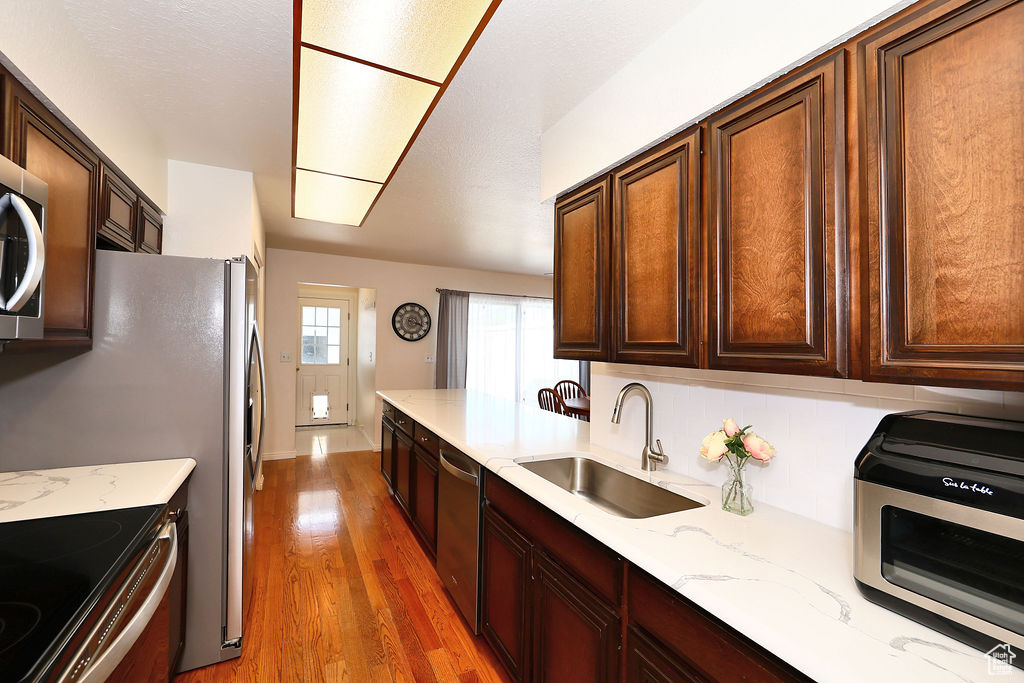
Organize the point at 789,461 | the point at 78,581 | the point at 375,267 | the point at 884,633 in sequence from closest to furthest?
the point at 884,633, the point at 78,581, the point at 789,461, the point at 375,267

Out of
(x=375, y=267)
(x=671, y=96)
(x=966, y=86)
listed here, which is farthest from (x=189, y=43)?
(x=375, y=267)

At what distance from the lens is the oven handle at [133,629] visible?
97 cm

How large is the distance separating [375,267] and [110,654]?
17.0ft

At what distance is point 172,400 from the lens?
6.27 ft

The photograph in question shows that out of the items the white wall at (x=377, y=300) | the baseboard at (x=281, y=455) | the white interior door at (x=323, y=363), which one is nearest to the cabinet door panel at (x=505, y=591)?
the white wall at (x=377, y=300)

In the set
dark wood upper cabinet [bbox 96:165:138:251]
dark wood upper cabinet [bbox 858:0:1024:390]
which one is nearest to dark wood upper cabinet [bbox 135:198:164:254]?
dark wood upper cabinet [bbox 96:165:138:251]

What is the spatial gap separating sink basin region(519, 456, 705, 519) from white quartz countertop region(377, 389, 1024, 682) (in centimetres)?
5

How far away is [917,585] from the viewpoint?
2.78 feet

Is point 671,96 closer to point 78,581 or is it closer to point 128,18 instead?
point 128,18

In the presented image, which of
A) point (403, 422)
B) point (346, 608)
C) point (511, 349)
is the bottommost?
point (346, 608)

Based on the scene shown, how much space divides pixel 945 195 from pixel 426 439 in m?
2.55

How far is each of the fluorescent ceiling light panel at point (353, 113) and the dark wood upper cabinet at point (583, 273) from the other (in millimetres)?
737

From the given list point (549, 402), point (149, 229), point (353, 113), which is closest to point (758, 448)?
point (353, 113)

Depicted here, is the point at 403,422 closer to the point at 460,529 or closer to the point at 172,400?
the point at 460,529
